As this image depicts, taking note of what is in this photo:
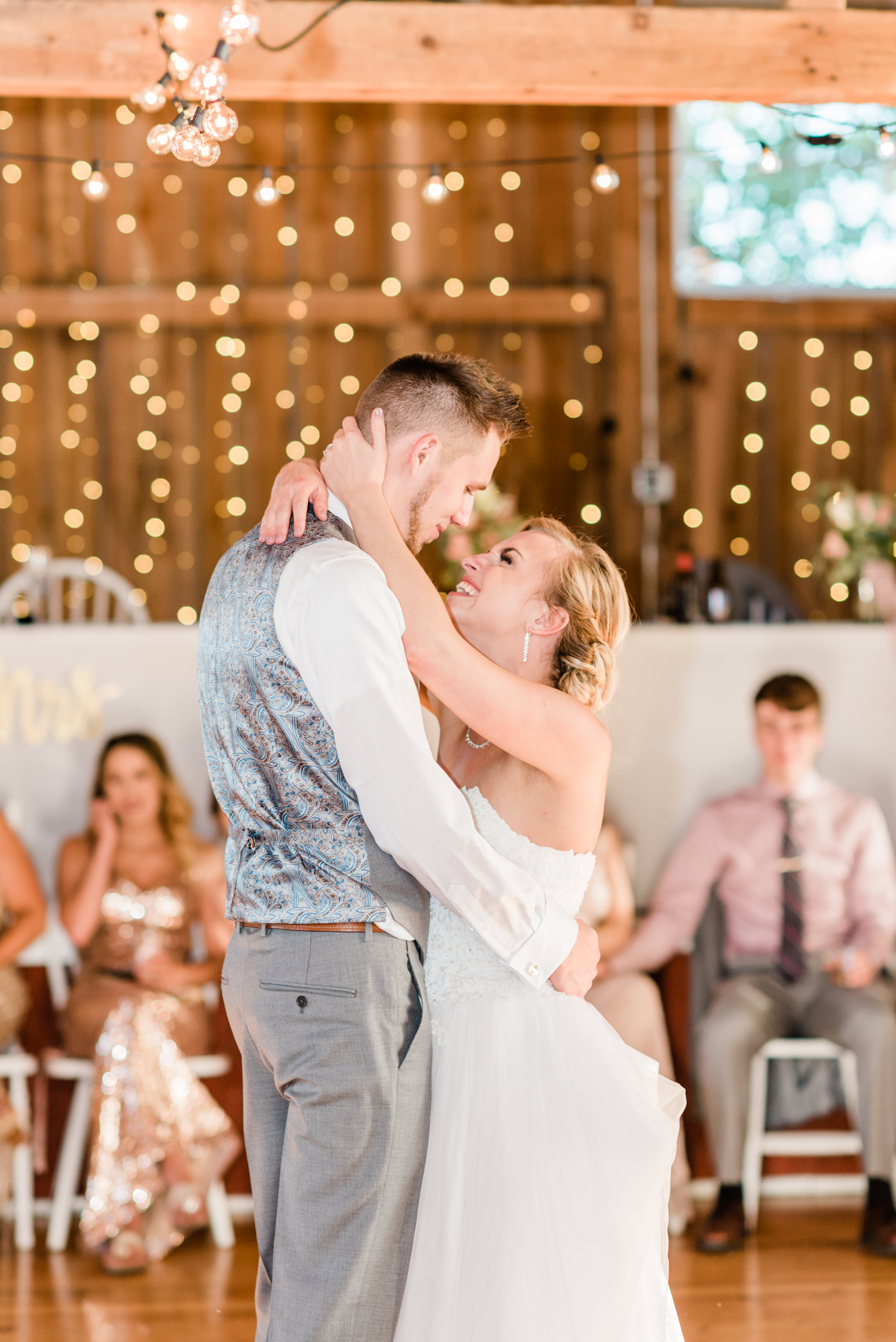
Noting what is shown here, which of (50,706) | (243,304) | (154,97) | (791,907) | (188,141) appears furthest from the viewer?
(243,304)

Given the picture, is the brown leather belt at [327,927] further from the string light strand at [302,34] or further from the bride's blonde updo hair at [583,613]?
the string light strand at [302,34]

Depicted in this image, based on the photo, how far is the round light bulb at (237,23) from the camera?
8.02 ft

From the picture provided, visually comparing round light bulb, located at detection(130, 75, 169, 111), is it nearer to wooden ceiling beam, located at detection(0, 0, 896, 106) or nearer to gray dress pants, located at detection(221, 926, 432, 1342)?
wooden ceiling beam, located at detection(0, 0, 896, 106)

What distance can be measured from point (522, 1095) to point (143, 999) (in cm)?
171

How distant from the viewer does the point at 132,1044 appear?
3.21 m

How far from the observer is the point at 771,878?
11.5 feet

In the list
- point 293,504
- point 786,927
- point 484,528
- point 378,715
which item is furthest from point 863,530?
point 378,715

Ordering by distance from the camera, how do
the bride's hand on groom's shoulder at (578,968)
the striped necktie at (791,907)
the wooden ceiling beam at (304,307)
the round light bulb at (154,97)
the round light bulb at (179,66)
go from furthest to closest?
1. the wooden ceiling beam at (304,307)
2. the striped necktie at (791,907)
3. the round light bulb at (154,97)
4. the round light bulb at (179,66)
5. the bride's hand on groom's shoulder at (578,968)

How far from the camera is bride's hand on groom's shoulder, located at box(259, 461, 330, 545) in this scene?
5.60 feet

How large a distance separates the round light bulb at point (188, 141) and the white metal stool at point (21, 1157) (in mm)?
2173

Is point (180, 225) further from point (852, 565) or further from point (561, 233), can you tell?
point (852, 565)

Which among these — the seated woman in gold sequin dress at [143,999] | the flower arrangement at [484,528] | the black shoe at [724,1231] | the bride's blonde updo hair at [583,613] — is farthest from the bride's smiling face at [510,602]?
the flower arrangement at [484,528]

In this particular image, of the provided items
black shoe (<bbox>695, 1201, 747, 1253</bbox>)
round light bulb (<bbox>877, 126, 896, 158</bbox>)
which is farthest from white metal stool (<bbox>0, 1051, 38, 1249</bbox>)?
round light bulb (<bbox>877, 126, 896, 158</bbox>)

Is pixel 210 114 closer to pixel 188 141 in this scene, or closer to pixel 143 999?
pixel 188 141
